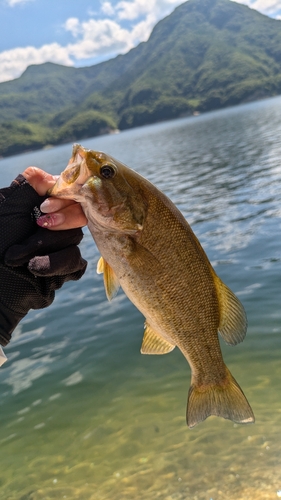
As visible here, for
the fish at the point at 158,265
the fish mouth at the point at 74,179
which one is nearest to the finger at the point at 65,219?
the fish at the point at 158,265

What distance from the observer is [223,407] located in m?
3.65

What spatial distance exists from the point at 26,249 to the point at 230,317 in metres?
1.97

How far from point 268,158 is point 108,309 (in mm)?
24806

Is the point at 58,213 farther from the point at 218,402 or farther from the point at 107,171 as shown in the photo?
the point at 218,402

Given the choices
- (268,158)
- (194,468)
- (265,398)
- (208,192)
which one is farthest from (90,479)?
(268,158)

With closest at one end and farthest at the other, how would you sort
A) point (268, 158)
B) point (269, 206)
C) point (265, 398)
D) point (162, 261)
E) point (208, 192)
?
point (162, 261), point (265, 398), point (269, 206), point (208, 192), point (268, 158)

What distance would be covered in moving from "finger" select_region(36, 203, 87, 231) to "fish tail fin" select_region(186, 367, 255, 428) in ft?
6.24

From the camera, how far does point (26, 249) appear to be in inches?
141

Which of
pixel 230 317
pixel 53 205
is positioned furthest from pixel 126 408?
pixel 53 205

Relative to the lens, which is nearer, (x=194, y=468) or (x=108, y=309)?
(x=194, y=468)

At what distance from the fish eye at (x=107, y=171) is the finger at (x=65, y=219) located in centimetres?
41

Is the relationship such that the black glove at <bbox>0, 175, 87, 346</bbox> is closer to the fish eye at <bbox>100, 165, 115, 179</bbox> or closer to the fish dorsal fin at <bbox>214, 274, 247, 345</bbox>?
the fish eye at <bbox>100, 165, 115, 179</bbox>

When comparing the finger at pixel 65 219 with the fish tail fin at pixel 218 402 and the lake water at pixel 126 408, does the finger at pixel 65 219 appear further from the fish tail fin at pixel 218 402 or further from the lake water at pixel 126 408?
the lake water at pixel 126 408

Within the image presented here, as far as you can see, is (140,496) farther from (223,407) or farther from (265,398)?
(223,407)
